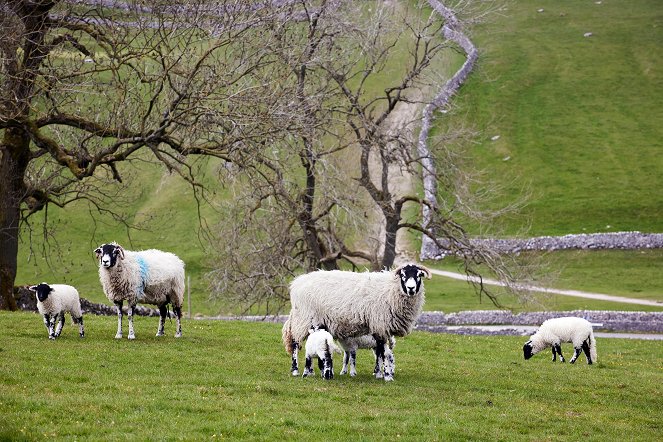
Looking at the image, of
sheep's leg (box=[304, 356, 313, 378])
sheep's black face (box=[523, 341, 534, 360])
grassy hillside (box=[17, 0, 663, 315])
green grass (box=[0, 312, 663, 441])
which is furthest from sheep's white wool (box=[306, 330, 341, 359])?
grassy hillside (box=[17, 0, 663, 315])

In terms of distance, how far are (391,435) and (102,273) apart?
10.1 meters

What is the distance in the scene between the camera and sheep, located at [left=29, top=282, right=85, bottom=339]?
731 inches

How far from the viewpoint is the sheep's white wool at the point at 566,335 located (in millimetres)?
19859

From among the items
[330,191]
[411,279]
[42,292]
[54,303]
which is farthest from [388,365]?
[330,191]

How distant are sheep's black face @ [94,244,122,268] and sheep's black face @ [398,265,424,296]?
6.96 meters

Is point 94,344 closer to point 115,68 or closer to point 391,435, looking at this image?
point 115,68

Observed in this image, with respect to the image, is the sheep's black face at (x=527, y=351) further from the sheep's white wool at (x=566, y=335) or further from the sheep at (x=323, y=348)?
the sheep at (x=323, y=348)

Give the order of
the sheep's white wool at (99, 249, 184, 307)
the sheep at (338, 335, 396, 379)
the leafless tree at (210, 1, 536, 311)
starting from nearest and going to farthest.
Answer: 1. the sheep at (338, 335, 396, 379)
2. the sheep's white wool at (99, 249, 184, 307)
3. the leafless tree at (210, 1, 536, 311)

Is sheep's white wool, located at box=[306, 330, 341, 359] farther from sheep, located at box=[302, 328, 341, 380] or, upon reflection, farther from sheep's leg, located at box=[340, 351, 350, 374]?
sheep's leg, located at box=[340, 351, 350, 374]

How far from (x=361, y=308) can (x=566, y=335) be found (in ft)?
21.7

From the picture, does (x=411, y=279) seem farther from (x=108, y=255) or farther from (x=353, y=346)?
(x=108, y=255)

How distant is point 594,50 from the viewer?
79375 mm

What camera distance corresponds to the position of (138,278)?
64.6 feet

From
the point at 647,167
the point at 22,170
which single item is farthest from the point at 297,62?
the point at 647,167
